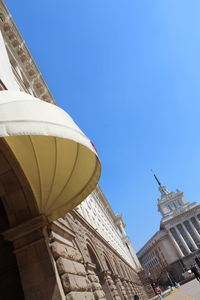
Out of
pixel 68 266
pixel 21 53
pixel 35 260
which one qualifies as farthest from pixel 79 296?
pixel 21 53

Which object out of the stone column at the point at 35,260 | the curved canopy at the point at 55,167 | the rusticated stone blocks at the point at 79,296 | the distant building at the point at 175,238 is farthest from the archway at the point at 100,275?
the distant building at the point at 175,238

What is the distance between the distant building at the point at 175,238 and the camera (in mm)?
88438

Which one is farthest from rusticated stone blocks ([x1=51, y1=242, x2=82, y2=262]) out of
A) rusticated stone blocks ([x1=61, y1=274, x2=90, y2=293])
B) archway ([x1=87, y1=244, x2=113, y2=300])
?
archway ([x1=87, y1=244, x2=113, y2=300])

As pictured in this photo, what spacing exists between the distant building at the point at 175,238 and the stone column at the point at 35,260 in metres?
86.5

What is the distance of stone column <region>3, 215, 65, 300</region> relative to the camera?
15.6ft

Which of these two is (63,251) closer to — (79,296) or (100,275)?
(79,296)

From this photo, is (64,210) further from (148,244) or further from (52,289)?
(148,244)

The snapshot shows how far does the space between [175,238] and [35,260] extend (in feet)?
316

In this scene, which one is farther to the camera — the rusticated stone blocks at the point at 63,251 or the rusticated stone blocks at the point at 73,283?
the rusticated stone blocks at the point at 63,251

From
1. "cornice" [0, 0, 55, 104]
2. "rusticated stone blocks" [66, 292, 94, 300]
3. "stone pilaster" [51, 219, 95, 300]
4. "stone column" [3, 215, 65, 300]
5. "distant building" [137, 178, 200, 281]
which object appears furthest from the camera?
"distant building" [137, 178, 200, 281]

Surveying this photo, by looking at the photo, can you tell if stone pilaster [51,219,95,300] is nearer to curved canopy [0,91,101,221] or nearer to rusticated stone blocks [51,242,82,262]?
rusticated stone blocks [51,242,82,262]

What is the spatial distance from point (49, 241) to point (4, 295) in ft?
3.86

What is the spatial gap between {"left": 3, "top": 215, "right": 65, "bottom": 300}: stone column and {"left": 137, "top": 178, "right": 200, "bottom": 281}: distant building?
86521 millimetres

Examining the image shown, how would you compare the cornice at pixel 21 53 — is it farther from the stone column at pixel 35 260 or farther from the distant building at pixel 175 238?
the distant building at pixel 175 238
